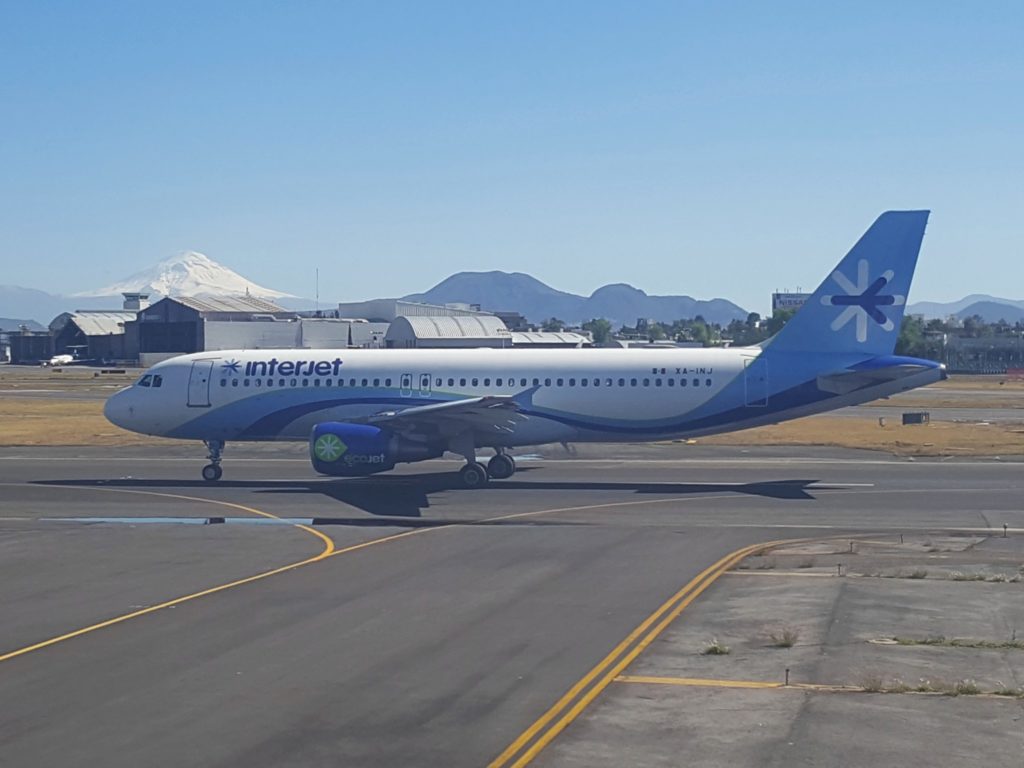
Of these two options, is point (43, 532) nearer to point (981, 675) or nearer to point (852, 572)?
point (852, 572)

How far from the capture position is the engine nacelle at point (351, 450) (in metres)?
34.9

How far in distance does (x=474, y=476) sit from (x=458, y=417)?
1.99 m

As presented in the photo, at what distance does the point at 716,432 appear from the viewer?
38.1 m

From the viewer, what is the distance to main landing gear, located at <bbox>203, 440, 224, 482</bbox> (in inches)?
1508

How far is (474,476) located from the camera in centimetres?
3653

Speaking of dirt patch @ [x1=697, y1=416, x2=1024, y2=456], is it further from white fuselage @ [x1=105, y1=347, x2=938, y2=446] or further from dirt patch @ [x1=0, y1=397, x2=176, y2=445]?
dirt patch @ [x1=0, y1=397, x2=176, y2=445]

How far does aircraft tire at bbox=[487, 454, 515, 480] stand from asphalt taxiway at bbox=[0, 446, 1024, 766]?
1.56 feet

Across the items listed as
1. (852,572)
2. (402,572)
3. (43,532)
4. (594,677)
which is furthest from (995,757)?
(43,532)

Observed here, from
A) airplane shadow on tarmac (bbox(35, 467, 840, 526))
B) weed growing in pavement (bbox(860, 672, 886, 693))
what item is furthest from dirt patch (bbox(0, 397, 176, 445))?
weed growing in pavement (bbox(860, 672, 886, 693))

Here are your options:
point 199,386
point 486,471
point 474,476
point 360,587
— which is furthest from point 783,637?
point 199,386

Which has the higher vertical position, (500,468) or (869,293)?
(869,293)

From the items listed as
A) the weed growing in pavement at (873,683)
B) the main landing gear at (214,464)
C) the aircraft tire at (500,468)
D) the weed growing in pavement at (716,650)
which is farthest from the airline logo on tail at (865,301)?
the weed growing in pavement at (873,683)

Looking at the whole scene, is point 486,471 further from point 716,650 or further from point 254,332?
point 254,332

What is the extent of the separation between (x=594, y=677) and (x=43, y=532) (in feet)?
59.2
